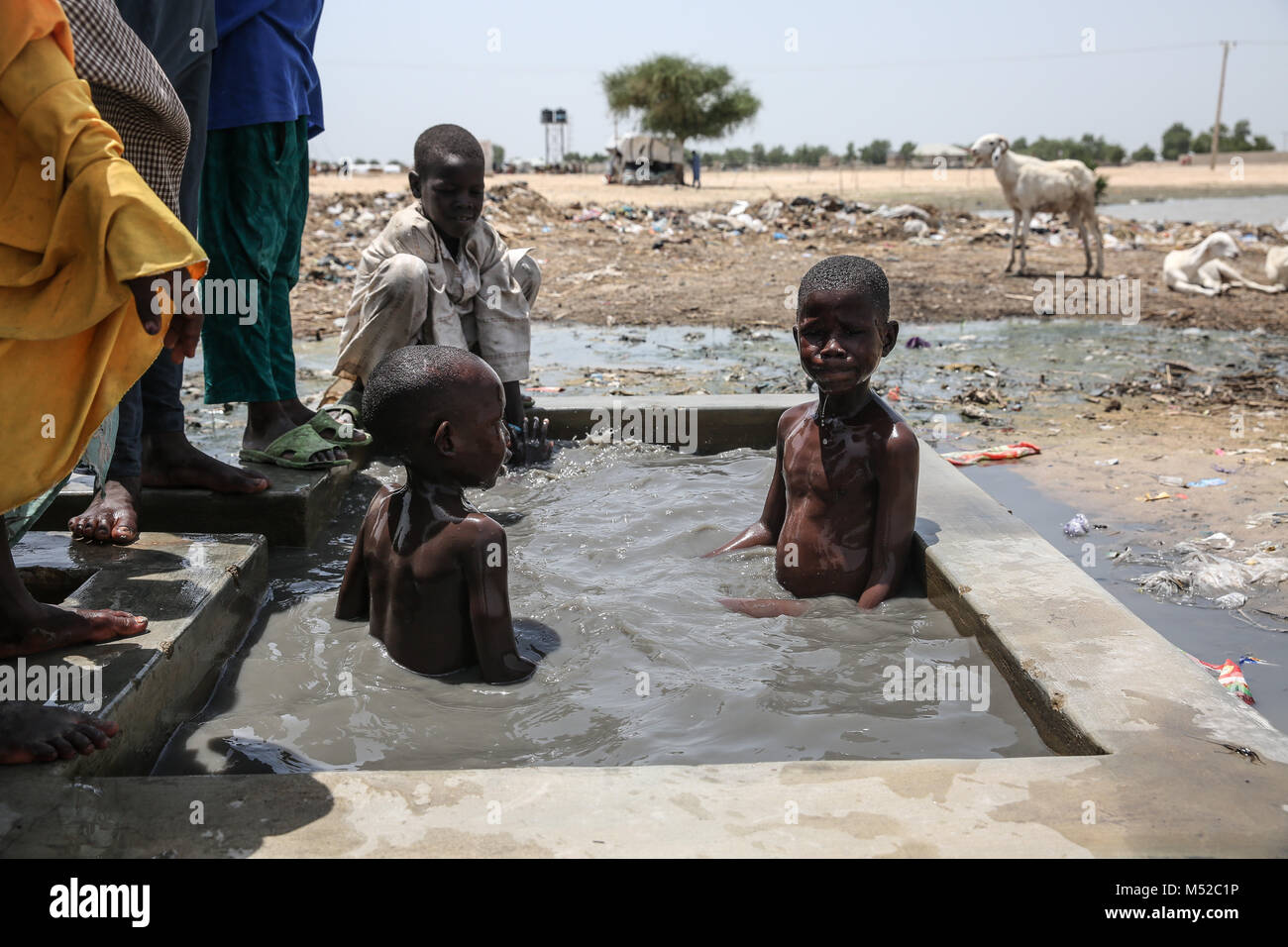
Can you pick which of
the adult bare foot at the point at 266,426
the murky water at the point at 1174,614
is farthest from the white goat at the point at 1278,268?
the adult bare foot at the point at 266,426

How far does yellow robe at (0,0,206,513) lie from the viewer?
206 centimetres

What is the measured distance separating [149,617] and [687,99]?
44.9 m

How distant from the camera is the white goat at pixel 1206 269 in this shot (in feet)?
40.6

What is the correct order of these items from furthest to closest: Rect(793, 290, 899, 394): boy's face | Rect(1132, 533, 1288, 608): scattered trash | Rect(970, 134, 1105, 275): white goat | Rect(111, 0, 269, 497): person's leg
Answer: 1. Rect(970, 134, 1105, 275): white goat
2. Rect(1132, 533, 1288, 608): scattered trash
3. Rect(111, 0, 269, 497): person's leg
4. Rect(793, 290, 899, 394): boy's face

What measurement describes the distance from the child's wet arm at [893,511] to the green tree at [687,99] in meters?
43.9

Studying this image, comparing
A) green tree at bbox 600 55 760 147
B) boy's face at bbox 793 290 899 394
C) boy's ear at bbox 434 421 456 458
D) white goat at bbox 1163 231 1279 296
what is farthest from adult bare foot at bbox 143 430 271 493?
green tree at bbox 600 55 760 147

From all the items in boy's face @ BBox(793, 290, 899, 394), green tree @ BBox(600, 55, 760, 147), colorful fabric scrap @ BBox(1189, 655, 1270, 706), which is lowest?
colorful fabric scrap @ BBox(1189, 655, 1270, 706)

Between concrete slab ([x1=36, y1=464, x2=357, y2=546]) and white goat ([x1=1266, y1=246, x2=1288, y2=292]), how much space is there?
471 inches

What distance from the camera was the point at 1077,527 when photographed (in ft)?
14.9

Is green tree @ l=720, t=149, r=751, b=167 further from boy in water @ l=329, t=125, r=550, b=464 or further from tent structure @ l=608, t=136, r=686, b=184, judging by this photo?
boy in water @ l=329, t=125, r=550, b=464

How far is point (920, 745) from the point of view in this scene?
8.20ft

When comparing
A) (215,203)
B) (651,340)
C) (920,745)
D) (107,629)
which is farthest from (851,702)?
(651,340)

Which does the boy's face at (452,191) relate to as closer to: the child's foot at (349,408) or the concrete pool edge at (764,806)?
the child's foot at (349,408)
